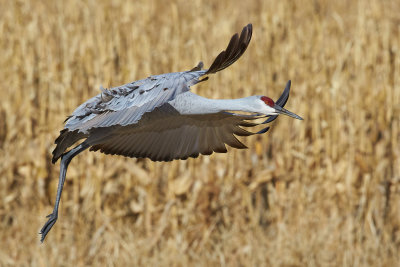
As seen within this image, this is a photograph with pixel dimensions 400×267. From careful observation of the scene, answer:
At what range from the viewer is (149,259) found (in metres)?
5.23

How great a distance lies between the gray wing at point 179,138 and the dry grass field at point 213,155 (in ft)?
5.14

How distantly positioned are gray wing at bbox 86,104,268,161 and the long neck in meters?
0.39

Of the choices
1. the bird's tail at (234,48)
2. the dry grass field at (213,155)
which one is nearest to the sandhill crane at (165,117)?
the bird's tail at (234,48)

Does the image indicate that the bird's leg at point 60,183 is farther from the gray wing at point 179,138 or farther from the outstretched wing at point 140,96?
the outstretched wing at point 140,96

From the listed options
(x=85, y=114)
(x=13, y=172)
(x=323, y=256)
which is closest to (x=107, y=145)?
(x=85, y=114)

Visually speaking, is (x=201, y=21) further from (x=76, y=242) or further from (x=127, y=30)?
(x=76, y=242)

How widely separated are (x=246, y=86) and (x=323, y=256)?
5.87 ft

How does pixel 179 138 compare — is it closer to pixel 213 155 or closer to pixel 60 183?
pixel 60 183

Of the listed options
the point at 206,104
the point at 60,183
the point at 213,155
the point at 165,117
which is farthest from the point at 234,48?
the point at 213,155

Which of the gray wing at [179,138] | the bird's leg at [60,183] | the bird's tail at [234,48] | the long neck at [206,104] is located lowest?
the bird's leg at [60,183]

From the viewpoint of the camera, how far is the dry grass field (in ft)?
19.1

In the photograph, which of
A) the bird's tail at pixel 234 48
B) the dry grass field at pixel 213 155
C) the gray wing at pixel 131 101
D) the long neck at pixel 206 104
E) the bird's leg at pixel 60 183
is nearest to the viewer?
the bird's tail at pixel 234 48

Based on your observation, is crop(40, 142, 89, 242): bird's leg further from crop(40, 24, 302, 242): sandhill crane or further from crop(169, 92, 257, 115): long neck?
crop(169, 92, 257, 115): long neck

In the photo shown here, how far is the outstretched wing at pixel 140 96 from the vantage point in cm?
311
